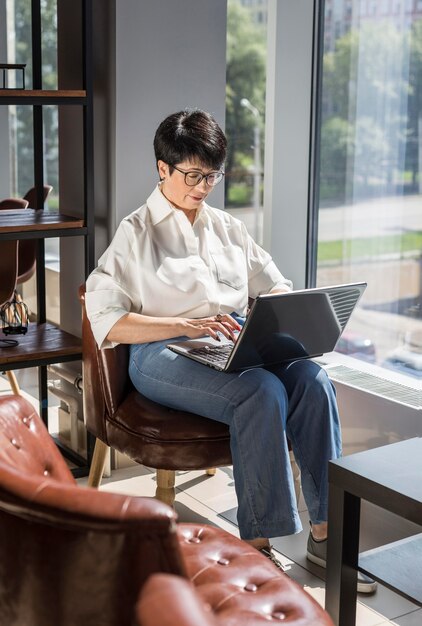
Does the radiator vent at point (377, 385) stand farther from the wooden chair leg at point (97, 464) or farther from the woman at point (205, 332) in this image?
the wooden chair leg at point (97, 464)

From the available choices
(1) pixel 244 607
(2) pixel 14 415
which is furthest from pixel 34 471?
(1) pixel 244 607

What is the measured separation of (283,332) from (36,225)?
37.8 inches

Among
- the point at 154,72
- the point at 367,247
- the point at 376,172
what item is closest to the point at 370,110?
the point at 376,172

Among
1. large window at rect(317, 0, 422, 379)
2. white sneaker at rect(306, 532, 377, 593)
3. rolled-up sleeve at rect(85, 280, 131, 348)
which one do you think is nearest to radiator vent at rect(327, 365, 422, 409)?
large window at rect(317, 0, 422, 379)

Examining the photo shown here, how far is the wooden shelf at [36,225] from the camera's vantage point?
111 inches

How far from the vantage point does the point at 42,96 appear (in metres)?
2.80

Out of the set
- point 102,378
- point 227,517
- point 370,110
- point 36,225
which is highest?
point 370,110

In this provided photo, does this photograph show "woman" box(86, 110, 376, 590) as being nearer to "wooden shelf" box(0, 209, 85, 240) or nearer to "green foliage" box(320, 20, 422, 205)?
"wooden shelf" box(0, 209, 85, 240)

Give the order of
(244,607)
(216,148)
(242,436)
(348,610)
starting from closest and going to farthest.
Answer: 1. (244,607)
2. (348,610)
3. (242,436)
4. (216,148)

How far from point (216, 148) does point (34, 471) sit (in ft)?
4.11

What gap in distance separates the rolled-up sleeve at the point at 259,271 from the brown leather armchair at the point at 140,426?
0.49 metres

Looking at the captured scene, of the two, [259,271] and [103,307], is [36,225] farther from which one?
[259,271]

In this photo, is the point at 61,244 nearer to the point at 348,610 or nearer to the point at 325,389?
the point at 325,389

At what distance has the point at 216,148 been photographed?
261 centimetres
